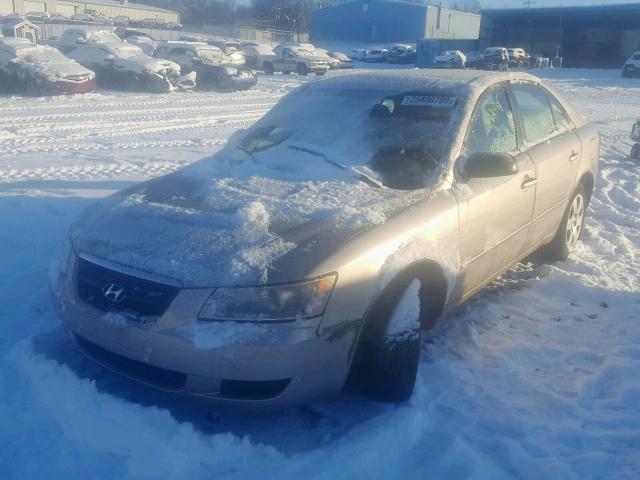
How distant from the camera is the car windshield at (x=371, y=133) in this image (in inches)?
148

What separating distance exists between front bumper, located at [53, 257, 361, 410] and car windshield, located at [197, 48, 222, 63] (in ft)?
62.2

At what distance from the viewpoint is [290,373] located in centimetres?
273

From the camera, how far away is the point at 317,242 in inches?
115

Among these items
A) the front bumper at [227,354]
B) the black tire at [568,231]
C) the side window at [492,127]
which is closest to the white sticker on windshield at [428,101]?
the side window at [492,127]

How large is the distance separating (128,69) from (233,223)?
16.6m

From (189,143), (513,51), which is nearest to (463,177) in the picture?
(189,143)

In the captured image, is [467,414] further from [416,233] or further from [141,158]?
[141,158]

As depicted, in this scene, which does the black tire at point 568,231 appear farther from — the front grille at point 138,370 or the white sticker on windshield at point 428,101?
the front grille at point 138,370

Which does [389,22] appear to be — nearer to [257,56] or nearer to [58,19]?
[58,19]

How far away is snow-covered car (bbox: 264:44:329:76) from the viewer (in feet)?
98.2

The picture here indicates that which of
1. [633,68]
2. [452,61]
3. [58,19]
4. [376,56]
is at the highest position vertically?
[58,19]

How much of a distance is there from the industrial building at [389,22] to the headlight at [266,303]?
210 ft

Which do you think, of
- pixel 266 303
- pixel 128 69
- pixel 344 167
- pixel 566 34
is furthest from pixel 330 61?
pixel 266 303

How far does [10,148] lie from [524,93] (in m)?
7.51
